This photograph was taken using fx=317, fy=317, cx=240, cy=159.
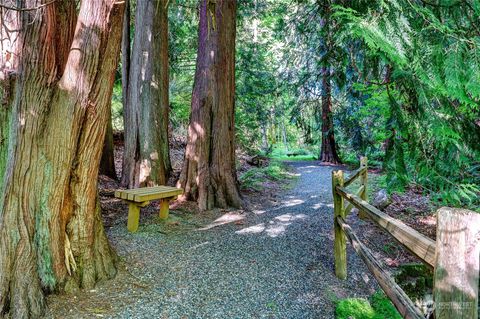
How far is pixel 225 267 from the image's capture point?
3973mm

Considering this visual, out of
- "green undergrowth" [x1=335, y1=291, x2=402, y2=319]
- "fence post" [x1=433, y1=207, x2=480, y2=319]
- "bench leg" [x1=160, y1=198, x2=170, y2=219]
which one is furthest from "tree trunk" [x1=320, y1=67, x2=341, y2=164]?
"fence post" [x1=433, y1=207, x2=480, y2=319]

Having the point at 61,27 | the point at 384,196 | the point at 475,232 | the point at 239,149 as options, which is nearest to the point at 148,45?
the point at 61,27

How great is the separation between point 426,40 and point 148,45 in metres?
5.83

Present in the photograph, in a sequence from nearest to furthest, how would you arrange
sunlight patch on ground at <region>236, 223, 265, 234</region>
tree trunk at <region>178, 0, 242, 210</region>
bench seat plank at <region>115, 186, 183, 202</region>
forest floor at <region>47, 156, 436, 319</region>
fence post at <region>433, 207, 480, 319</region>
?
fence post at <region>433, 207, 480, 319</region> < forest floor at <region>47, 156, 436, 319</region> < bench seat plank at <region>115, 186, 183, 202</region> < sunlight patch on ground at <region>236, 223, 265, 234</region> < tree trunk at <region>178, 0, 242, 210</region>

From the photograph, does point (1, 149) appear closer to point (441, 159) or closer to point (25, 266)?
point (25, 266)

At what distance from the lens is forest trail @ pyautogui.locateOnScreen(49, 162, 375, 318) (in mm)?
3100

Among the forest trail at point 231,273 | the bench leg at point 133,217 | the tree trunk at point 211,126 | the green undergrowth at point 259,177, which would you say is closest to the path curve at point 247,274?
the forest trail at point 231,273

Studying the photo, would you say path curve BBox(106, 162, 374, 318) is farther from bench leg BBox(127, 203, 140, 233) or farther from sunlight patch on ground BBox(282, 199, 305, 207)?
sunlight patch on ground BBox(282, 199, 305, 207)

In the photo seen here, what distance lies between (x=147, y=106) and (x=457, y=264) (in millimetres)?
6637

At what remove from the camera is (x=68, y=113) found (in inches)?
117

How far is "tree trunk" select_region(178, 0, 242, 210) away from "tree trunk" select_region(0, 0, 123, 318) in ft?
11.5

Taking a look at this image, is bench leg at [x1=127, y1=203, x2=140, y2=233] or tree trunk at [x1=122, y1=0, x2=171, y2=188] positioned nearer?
bench leg at [x1=127, y1=203, x2=140, y2=233]

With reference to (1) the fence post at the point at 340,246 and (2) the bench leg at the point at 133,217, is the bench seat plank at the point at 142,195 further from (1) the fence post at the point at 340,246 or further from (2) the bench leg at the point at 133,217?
(1) the fence post at the point at 340,246

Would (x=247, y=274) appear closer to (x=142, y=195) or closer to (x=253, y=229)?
(x=253, y=229)
